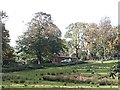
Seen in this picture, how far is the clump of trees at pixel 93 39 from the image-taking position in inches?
2468

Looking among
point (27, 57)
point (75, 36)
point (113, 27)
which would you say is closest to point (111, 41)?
point (113, 27)

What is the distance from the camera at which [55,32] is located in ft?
177

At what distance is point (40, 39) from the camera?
162 ft

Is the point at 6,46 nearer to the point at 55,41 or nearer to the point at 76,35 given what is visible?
the point at 55,41

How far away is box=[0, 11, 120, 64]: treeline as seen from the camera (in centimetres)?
4934

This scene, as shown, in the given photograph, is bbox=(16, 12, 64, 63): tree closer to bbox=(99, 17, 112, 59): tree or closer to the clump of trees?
the clump of trees

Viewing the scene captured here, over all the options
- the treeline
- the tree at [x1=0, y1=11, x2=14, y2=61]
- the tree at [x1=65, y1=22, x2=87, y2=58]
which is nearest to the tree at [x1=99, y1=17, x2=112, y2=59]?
the treeline

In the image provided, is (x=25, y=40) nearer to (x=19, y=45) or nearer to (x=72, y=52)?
(x=19, y=45)

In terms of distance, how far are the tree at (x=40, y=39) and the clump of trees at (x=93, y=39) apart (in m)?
12.0

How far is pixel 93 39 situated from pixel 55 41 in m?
17.3

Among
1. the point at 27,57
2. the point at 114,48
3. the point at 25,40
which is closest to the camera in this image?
the point at 25,40

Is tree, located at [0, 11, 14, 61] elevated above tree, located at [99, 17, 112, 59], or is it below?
below

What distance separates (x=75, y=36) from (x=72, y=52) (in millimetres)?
5392

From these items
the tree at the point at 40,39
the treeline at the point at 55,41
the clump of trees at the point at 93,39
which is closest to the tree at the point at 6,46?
the treeline at the point at 55,41
